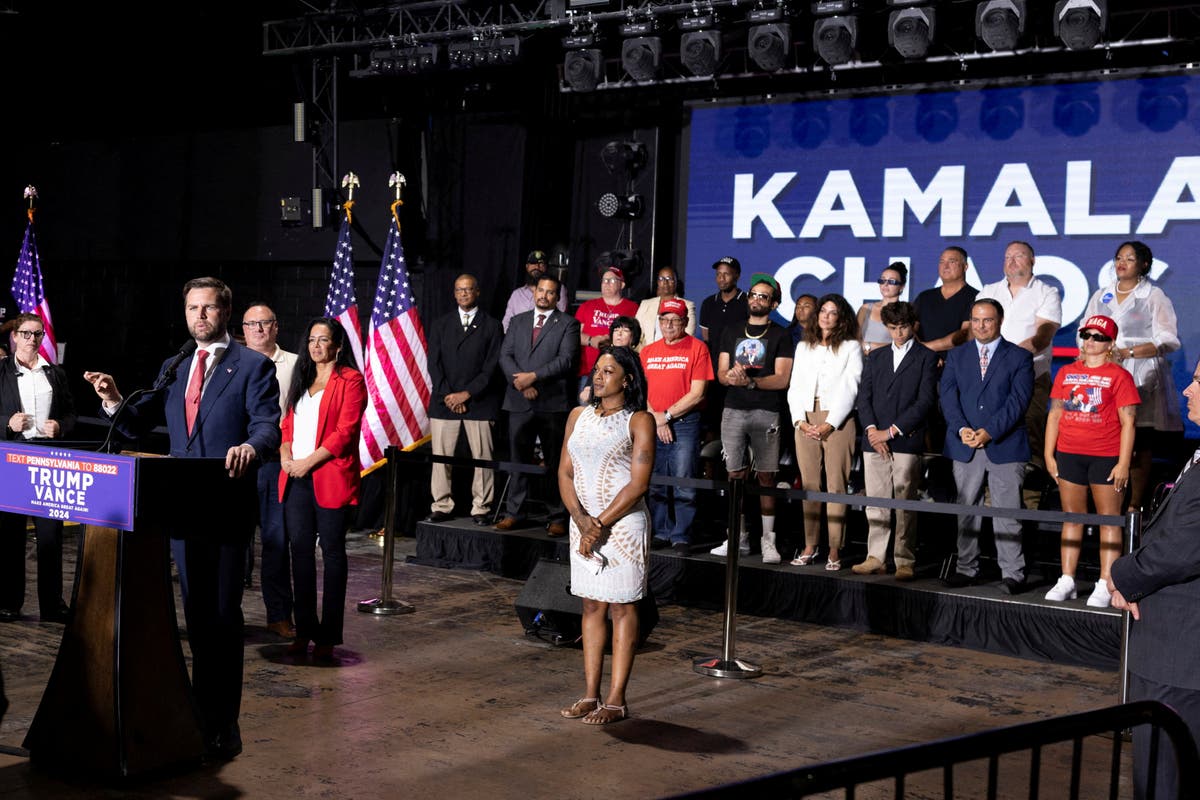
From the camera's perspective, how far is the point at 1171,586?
4.06 meters

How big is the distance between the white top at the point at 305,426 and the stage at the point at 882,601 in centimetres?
241

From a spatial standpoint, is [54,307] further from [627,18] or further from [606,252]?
[627,18]

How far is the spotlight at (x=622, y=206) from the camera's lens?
1209cm

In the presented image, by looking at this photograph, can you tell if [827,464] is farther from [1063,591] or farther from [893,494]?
[1063,591]

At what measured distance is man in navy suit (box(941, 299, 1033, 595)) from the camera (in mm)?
8469

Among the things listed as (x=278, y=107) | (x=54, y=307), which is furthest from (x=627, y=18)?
(x=54, y=307)

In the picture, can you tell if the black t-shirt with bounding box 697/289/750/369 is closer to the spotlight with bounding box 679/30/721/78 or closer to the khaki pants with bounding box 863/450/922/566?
the spotlight with bounding box 679/30/721/78

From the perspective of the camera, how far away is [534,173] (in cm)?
1237

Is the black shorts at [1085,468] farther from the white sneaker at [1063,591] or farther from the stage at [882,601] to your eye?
the stage at [882,601]

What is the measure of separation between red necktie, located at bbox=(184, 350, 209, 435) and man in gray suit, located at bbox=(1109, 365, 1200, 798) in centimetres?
352

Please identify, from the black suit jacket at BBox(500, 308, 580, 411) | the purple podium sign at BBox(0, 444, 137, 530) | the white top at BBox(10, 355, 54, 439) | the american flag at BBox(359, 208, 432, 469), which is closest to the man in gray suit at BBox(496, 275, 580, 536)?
the black suit jacket at BBox(500, 308, 580, 411)

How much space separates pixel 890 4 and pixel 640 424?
519 cm

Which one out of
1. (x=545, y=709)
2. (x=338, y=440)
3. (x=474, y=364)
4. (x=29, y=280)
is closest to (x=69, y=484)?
(x=338, y=440)

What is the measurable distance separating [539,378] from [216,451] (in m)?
5.09
